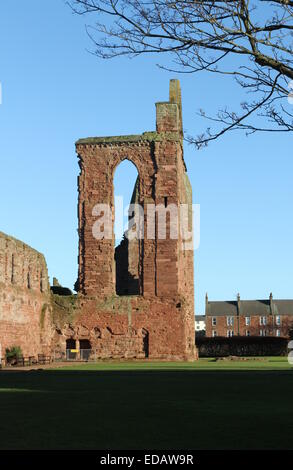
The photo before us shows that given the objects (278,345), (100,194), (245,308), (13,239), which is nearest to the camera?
(13,239)

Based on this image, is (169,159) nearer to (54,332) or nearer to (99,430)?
(54,332)

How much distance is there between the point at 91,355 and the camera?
31.7 metres

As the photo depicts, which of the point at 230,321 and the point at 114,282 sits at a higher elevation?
the point at 114,282

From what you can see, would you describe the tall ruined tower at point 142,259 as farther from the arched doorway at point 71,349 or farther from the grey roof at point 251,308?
the grey roof at point 251,308

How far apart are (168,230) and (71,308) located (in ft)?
18.6

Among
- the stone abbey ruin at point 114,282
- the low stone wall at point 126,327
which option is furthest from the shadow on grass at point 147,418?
the low stone wall at point 126,327

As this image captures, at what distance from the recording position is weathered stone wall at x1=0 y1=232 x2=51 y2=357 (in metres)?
26.1

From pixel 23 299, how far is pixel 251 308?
6219 centimetres

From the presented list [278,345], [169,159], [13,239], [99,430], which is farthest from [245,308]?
[99,430]

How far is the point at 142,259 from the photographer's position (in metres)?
32.8

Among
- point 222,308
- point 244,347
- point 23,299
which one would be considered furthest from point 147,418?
point 222,308

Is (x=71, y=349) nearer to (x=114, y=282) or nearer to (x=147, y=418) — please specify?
(x=114, y=282)

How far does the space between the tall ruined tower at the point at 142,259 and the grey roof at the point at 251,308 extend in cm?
5352

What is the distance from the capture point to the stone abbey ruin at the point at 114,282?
3166 cm
